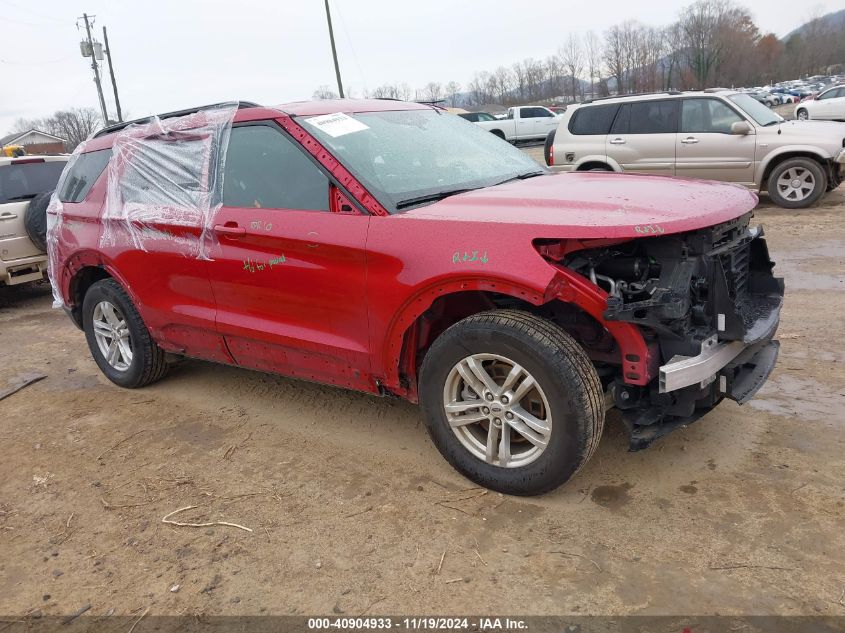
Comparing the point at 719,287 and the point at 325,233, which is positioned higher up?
the point at 325,233

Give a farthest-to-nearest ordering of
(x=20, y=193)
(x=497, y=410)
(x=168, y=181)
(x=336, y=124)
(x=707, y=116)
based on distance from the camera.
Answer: (x=707, y=116) → (x=20, y=193) → (x=168, y=181) → (x=336, y=124) → (x=497, y=410)

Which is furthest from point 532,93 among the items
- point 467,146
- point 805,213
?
point 467,146

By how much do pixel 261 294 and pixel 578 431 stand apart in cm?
189

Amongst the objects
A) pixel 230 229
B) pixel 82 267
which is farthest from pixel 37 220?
pixel 230 229

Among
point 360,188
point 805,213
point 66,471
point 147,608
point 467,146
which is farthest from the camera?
point 805,213

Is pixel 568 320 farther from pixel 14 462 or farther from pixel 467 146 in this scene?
pixel 14 462

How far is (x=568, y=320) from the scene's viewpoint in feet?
10.2

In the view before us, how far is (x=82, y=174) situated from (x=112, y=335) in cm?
121

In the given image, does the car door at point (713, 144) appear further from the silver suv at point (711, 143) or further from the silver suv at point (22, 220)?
the silver suv at point (22, 220)

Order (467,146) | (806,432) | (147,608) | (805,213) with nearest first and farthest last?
(147,608)
(806,432)
(467,146)
(805,213)

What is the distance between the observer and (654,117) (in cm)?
1058

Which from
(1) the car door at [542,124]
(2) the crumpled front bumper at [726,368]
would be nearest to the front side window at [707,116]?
(2) the crumpled front bumper at [726,368]

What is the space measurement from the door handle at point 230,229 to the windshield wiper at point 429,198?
3.11 ft

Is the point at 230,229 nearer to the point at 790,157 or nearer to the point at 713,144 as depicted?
the point at 713,144
